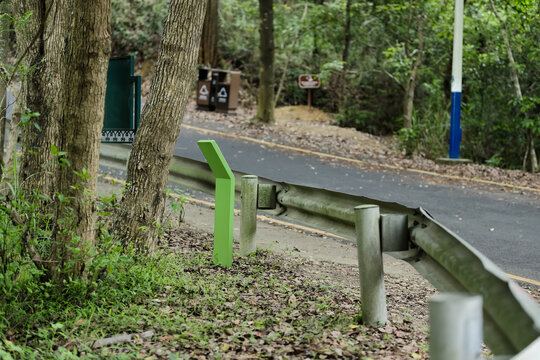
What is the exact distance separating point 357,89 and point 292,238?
18.0 m

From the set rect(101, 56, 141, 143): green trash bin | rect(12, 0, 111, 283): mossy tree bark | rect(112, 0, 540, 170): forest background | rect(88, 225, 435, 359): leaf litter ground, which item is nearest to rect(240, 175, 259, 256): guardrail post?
rect(88, 225, 435, 359): leaf litter ground

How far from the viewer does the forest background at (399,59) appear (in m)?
18.2

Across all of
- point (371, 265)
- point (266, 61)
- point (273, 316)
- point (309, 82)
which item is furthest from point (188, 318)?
point (309, 82)

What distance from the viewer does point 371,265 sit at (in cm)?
494

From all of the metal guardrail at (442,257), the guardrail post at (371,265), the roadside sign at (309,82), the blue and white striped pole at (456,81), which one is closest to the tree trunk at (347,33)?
the roadside sign at (309,82)

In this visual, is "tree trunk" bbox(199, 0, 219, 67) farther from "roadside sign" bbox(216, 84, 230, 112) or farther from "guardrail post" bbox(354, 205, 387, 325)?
"guardrail post" bbox(354, 205, 387, 325)

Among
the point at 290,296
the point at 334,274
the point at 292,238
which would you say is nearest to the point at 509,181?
the point at 292,238

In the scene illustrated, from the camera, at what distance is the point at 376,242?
4922mm

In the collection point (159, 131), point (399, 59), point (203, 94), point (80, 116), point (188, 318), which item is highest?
point (399, 59)

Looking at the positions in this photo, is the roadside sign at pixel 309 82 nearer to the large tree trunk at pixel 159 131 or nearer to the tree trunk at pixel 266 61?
the tree trunk at pixel 266 61

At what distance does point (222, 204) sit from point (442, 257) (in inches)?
118

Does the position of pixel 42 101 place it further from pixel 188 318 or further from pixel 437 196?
pixel 437 196

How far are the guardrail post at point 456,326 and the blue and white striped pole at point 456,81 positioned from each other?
1498 cm

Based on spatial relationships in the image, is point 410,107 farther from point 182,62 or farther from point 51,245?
point 51,245
